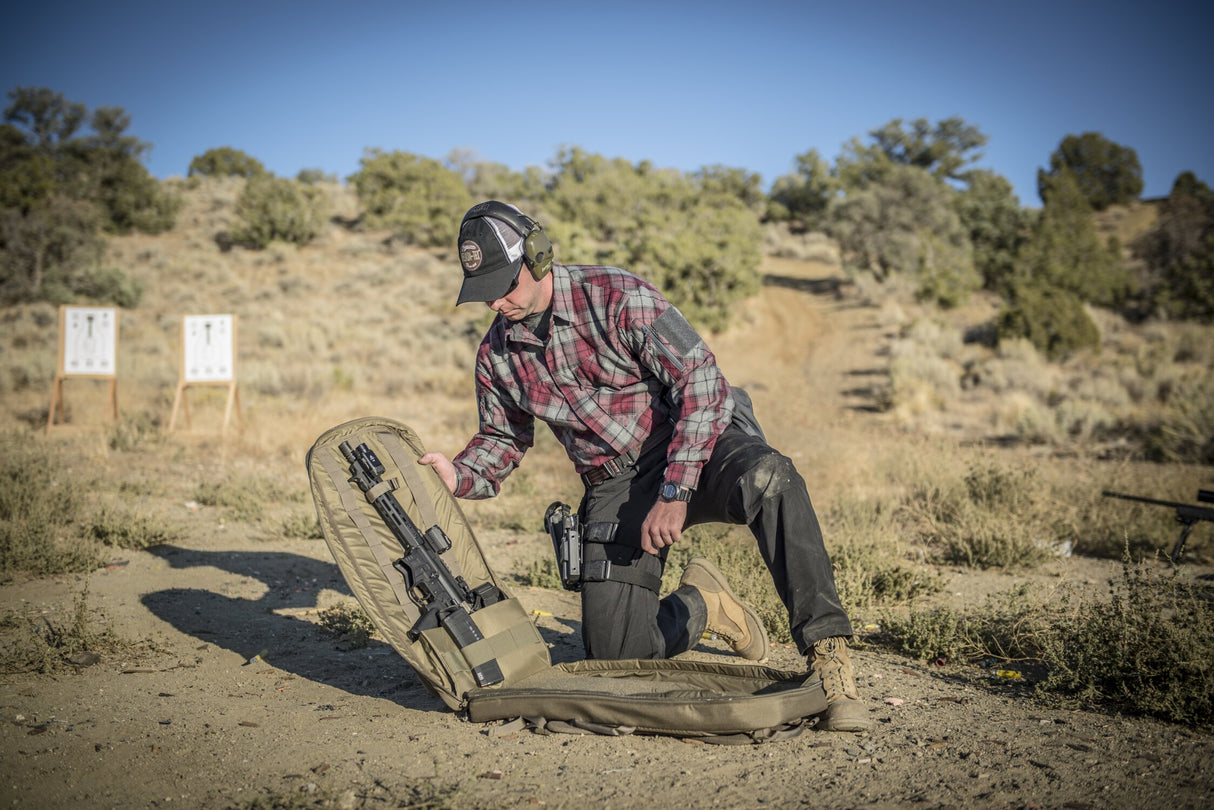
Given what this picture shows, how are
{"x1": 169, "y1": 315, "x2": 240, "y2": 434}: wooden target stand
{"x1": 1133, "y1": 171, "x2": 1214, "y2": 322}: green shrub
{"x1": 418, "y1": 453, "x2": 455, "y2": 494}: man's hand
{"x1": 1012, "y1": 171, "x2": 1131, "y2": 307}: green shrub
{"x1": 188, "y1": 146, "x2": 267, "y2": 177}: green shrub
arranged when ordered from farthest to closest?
{"x1": 188, "y1": 146, "x2": 267, "y2": 177}: green shrub
{"x1": 1012, "y1": 171, "x2": 1131, "y2": 307}: green shrub
{"x1": 1133, "y1": 171, "x2": 1214, "y2": 322}: green shrub
{"x1": 169, "y1": 315, "x2": 240, "y2": 434}: wooden target stand
{"x1": 418, "y1": 453, "x2": 455, "y2": 494}: man's hand

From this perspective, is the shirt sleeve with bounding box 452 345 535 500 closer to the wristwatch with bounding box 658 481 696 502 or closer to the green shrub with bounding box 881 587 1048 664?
the wristwatch with bounding box 658 481 696 502

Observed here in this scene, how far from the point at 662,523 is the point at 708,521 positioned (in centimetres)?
40

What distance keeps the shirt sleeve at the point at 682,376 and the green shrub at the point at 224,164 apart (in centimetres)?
5610

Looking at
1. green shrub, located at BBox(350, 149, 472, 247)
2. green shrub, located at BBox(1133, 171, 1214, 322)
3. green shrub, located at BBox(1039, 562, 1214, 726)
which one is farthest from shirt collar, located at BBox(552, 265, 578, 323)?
green shrub, located at BBox(350, 149, 472, 247)

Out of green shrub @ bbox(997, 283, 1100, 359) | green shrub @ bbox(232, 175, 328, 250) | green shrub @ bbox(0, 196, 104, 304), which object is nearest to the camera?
green shrub @ bbox(997, 283, 1100, 359)

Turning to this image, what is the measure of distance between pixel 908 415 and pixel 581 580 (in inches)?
454

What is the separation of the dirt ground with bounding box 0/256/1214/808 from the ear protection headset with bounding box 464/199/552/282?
1.80 m

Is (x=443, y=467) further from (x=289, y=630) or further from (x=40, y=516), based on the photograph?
(x=40, y=516)

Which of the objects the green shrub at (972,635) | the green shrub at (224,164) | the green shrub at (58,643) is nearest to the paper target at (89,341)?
the green shrub at (58,643)

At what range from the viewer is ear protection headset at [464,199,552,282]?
336 cm

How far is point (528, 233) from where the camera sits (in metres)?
3.39

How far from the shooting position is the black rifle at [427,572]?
3.28 metres

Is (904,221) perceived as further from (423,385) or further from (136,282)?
(136,282)

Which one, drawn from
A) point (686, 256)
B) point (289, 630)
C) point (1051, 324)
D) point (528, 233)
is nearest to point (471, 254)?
point (528, 233)
